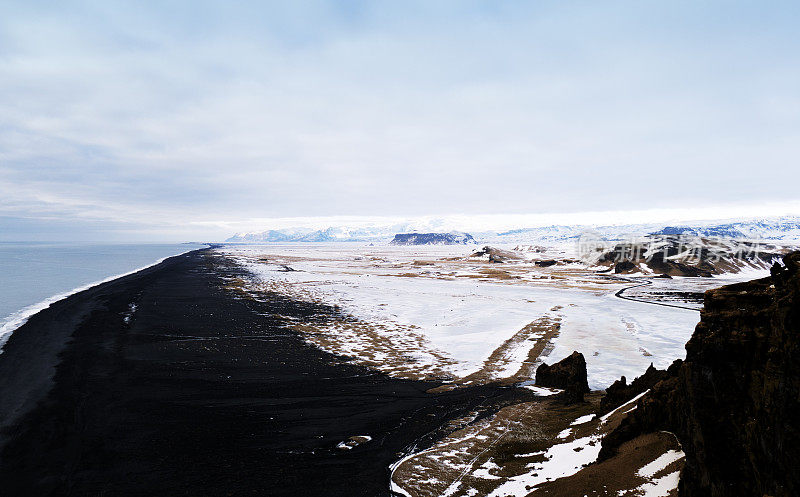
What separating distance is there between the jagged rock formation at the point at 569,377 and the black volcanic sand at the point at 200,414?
6.44 ft

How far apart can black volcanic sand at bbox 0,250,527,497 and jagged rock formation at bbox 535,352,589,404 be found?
1963 millimetres

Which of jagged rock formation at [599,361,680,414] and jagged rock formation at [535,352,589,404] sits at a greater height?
jagged rock formation at [599,361,680,414]

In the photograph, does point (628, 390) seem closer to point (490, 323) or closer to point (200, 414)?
point (200, 414)

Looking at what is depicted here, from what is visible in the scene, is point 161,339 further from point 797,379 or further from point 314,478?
point 797,379

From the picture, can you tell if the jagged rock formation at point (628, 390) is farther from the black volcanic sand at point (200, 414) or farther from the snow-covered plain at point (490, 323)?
the snow-covered plain at point (490, 323)

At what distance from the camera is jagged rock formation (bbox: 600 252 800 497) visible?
21.0 ft

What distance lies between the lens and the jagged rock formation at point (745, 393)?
6414 millimetres

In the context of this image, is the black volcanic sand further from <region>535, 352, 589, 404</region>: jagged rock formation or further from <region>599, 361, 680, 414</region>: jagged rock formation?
<region>599, 361, 680, 414</region>: jagged rock formation

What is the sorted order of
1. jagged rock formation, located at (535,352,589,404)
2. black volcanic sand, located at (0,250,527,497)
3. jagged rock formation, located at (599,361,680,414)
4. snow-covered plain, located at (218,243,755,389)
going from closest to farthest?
black volcanic sand, located at (0,250,527,497)
jagged rock formation, located at (599,361,680,414)
jagged rock formation, located at (535,352,589,404)
snow-covered plain, located at (218,243,755,389)

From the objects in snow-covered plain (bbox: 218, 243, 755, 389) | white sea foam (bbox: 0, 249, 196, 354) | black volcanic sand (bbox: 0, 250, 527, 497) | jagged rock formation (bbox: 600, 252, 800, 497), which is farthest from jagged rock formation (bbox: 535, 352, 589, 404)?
white sea foam (bbox: 0, 249, 196, 354)

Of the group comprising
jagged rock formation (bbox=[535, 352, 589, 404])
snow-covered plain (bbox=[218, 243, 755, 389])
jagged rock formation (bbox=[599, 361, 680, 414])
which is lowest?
snow-covered plain (bbox=[218, 243, 755, 389])

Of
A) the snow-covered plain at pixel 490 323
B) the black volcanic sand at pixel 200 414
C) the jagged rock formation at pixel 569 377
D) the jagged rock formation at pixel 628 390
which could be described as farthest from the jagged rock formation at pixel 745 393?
the snow-covered plain at pixel 490 323

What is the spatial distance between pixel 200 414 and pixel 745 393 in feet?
60.3

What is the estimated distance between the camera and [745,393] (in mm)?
7840
